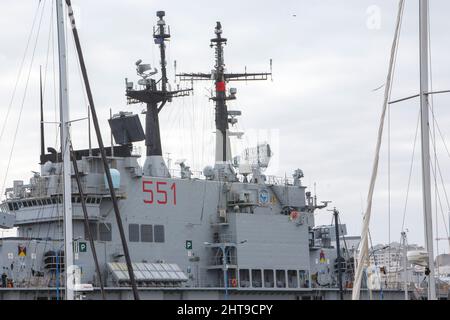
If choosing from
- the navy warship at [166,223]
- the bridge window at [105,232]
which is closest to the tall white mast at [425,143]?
the navy warship at [166,223]

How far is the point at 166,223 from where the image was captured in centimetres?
6144

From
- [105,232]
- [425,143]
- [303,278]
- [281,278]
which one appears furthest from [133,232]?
[425,143]

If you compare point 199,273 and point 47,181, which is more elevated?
point 47,181

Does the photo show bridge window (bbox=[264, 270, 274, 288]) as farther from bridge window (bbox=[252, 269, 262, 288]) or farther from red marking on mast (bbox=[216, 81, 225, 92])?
red marking on mast (bbox=[216, 81, 225, 92])

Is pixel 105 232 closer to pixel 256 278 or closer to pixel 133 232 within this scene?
pixel 133 232

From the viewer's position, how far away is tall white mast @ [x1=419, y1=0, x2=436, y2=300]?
88.1 feet

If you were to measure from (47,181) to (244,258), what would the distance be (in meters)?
14.5

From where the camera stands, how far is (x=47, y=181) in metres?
58.1

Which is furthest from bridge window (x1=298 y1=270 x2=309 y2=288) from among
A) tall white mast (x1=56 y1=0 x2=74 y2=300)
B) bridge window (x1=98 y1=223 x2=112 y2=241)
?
tall white mast (x1=56 y1=0 x2=74 y2=300)

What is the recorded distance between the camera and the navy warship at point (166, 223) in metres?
56.7

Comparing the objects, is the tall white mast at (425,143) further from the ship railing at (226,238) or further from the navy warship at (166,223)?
the ship railing at (226,238)
